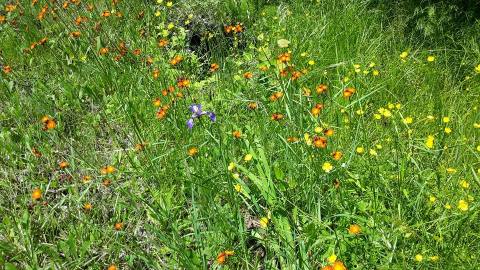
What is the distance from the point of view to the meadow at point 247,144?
1.64m

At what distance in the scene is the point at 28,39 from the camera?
3344 mm

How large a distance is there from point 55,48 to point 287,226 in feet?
7.89

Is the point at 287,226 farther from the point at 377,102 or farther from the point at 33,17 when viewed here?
the point at 33,17

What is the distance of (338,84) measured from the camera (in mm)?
2596

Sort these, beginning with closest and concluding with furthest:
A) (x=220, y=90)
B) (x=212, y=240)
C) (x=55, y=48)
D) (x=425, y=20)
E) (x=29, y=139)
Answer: (x=212, y=240) < (x=29, y=139) < (x=220, y=90) < (x=425, y=20) < (x=55, y=48)

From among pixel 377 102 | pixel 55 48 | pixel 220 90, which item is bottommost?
pixel 377 102

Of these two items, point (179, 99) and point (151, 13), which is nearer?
point (179, 99)

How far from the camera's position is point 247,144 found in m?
1.96

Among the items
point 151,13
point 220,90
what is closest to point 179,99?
point 220,90

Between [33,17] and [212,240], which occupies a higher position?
[33,17]

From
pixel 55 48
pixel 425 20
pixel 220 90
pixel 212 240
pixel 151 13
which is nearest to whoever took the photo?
pixel 212 240

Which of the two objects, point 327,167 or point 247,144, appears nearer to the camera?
point 327,167

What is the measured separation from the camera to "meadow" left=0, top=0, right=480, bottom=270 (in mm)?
1636

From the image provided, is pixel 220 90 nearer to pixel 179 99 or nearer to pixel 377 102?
pixel 179 99
